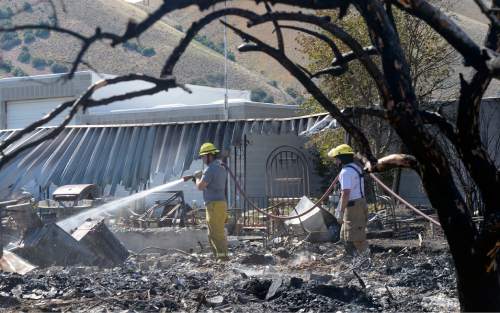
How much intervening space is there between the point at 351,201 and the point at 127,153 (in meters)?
8.42

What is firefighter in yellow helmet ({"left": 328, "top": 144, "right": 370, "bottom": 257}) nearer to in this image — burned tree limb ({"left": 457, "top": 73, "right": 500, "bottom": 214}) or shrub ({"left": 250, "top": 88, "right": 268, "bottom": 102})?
burned tree limb ({"left": 457, "top": 73, "right": 500, "bottom": 214})

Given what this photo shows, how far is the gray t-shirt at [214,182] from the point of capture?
1310 cm

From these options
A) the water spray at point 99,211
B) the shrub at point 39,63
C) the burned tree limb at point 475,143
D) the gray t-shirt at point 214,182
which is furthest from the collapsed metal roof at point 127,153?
the shrub at point 39,63

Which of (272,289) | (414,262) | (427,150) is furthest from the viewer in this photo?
(414,262)

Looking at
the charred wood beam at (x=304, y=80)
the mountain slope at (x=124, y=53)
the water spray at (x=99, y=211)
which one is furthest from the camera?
the mountain slope at (x=124, y=53)

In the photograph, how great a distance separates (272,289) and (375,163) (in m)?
3.49

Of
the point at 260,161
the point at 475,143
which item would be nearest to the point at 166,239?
the point at 475,143

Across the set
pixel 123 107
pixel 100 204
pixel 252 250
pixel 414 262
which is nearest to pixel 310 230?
pixel 252 250

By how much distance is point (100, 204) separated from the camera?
59.2 feet

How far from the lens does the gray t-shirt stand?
13102 mm

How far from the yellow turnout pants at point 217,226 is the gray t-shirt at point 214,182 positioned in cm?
10

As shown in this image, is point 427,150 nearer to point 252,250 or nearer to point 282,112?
point 252,250

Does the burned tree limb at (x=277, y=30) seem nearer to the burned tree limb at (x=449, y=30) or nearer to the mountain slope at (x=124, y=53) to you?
the burned tree limb at (x=449, y=30)

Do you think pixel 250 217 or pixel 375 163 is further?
pixel 250 217
